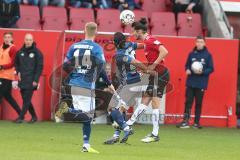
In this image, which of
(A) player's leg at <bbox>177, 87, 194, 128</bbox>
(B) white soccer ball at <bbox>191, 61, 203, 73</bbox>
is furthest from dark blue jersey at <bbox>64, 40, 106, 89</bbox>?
(A) player's leg at <bbox>177, 87, 194, 128</bbox>

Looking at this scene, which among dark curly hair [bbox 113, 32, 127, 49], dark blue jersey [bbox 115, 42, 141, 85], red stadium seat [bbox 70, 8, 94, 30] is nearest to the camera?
dark curly hair [bbox 113, 32, 127, 49]

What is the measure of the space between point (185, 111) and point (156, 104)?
4.90 metres

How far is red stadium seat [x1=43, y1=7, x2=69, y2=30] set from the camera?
20.3 meters

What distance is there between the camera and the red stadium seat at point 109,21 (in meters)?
20.5

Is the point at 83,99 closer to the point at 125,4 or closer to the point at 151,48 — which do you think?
the point at 151,48

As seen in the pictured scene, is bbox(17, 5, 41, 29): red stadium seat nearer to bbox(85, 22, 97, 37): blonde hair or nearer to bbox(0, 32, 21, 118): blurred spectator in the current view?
bbox(0, 32, 21, 118): blurred spectator

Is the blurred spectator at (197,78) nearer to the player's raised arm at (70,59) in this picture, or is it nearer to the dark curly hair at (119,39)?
the dark curly hair at (119,39)

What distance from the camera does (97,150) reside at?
1202 centimetres

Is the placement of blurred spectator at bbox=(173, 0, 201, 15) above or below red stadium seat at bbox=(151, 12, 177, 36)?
above

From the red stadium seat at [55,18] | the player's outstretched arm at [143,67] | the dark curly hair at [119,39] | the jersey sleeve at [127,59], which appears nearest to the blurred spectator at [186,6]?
the red stadium seat at [55,18]

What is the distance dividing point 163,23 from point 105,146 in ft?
28.6

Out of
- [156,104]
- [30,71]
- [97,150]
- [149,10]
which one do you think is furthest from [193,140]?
[149,10]

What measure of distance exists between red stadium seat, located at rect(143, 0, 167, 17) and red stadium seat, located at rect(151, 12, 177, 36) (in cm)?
101

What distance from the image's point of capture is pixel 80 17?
807 inches
